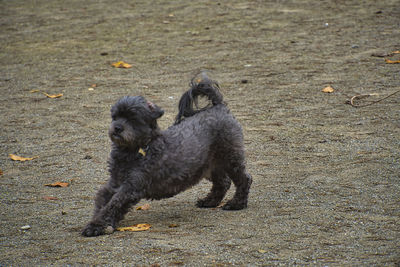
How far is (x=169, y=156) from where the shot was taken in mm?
5469

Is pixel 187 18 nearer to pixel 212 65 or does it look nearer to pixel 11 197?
pixel 212 65

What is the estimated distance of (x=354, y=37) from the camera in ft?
41.5

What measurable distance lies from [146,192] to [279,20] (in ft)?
32.9

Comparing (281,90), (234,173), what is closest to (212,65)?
(281,90)

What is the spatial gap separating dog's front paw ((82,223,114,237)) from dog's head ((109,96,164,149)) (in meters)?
0.72

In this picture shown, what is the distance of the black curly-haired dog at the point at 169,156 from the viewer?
5195 mm

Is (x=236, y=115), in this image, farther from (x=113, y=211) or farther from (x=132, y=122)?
(x=113, y=211)

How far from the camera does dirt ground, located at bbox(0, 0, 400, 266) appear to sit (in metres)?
4.75

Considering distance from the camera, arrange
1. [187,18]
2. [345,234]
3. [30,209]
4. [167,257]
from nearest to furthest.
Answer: [167,257] → [345,234] → [30,209] → [187,18]

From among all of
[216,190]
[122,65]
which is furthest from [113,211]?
[122,65]

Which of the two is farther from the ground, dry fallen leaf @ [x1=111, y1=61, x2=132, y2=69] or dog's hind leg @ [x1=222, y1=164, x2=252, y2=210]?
dog's hind leg @ [x1=222, y1=164, x2=252, y2=210]

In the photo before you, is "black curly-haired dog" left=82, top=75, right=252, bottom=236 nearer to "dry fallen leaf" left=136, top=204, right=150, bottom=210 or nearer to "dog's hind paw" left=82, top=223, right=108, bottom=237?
"dog's hind paw" left=82, top=223, right=108, bottom=237

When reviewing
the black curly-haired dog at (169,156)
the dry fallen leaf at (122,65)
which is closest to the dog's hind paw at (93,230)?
the black curly-haired dog at (169,156)

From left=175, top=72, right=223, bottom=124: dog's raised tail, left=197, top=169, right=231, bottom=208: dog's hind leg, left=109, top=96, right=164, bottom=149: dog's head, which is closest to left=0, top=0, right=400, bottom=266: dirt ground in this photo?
left=197, top=169, right=231, bottom=208: dog's hind leg
